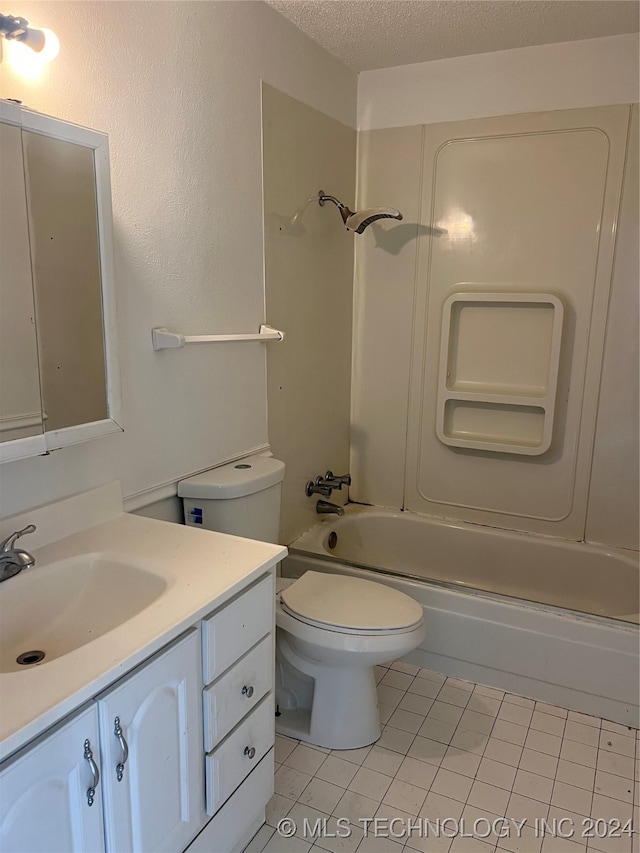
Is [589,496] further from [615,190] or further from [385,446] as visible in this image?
[615,190]

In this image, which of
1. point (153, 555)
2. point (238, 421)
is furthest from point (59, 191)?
point (238, 421)

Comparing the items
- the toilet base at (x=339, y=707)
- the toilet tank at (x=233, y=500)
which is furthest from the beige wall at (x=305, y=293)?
the toilet base at (x=339, y=707)

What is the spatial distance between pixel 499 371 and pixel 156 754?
205 centimetres

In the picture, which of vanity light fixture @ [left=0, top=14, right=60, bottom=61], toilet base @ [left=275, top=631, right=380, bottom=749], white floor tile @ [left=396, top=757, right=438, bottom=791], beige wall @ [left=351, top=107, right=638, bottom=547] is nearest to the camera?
vanity light fixture @ [left=0, top=14, right=60, bottom=61]

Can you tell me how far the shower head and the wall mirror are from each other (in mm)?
1197

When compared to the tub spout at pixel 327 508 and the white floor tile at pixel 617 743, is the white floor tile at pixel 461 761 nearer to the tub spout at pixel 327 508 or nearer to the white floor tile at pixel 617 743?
the white floor tile at pixel 617 743

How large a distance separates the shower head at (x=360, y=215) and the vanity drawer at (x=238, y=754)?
5.72 ft

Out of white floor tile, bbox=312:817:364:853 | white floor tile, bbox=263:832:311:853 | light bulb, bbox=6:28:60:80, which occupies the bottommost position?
white floor tile, bbox=312:817:364:853

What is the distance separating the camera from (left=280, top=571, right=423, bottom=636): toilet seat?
72.2 inches

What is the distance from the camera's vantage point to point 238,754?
143 centimetres

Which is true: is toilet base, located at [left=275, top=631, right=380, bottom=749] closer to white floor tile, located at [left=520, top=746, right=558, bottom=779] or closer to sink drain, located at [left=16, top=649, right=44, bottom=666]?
white floor tile, located at [left=520, top=746, right=558, bottom=779]

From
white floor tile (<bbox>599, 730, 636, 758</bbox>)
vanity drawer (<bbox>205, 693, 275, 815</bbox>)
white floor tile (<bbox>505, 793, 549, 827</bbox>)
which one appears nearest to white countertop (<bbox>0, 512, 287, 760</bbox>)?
vanity drawer (<bbox>205, 693, 275, 815</bbox>)

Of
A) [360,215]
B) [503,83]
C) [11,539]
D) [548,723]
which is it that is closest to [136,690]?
[11,539]

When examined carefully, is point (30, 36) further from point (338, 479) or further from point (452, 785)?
point (452, 785)
